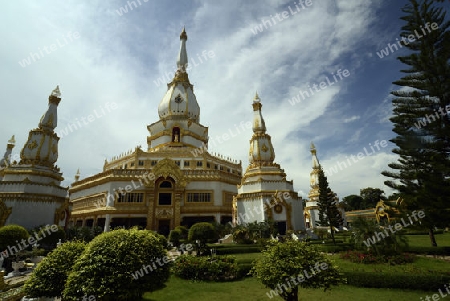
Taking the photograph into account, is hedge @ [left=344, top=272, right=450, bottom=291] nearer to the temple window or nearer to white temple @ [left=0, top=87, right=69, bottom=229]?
the temple window

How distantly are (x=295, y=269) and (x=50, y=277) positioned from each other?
7789 mm

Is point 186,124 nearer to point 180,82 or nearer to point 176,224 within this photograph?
point 180,82

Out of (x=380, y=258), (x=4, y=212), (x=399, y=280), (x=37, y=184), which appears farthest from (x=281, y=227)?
(x=4, y=212)

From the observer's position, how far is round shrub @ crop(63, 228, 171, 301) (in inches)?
249

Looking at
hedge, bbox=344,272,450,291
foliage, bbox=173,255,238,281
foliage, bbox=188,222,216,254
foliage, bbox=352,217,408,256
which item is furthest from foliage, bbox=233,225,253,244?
hedge, bbox=344,272,450,291

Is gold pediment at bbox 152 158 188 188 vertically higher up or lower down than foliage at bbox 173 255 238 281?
higher up

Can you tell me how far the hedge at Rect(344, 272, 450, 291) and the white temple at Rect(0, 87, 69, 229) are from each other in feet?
90.8

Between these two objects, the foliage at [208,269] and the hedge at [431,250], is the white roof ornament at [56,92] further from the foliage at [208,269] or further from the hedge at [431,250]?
the hedge at [431,250]

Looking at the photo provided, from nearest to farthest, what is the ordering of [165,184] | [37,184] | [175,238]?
[175,238] < [37,184] < [165,184]

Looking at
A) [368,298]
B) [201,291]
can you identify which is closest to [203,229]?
[201,291]

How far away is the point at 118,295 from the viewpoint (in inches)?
251

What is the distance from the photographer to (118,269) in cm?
659

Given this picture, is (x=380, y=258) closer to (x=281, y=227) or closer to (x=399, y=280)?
(x=399, y=280)

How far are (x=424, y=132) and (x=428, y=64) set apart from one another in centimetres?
356
